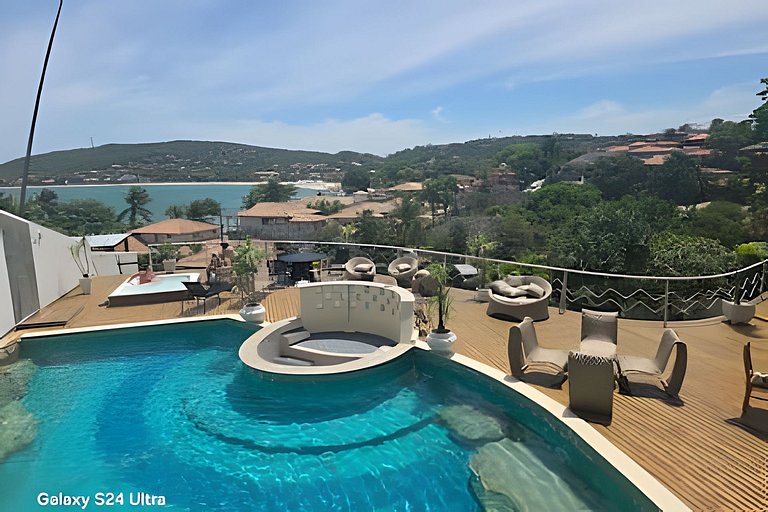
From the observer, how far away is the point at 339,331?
305 inches

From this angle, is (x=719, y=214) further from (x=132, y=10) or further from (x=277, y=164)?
(x=277, y=164)

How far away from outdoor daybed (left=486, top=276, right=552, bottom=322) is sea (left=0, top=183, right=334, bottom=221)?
94605 mm

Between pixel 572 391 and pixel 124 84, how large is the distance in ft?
81.3

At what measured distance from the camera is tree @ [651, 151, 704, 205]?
5403cm

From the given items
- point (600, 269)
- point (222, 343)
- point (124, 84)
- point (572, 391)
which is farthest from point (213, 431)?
point (600, 269)

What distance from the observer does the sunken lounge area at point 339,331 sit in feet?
21.9

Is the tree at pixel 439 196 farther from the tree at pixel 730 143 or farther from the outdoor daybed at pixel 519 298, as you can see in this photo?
the outdoor daybed at pixel 519 298

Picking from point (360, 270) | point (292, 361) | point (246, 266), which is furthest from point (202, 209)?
point (292, 361)

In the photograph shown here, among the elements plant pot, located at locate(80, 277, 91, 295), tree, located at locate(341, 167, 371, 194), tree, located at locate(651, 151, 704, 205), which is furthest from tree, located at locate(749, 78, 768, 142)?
tree, located at locate(341, 167, 371, 194)

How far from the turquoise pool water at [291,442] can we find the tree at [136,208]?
240 feet

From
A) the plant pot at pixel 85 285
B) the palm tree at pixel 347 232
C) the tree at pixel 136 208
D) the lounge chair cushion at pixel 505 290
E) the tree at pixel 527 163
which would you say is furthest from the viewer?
the tree at pixel 527 163

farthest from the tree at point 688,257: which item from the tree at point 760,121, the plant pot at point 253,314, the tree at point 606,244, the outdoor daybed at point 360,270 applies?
the tree at point 760,121

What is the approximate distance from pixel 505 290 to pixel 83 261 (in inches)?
457

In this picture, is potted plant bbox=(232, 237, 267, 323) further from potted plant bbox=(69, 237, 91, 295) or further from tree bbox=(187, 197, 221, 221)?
tree bbox=(187, 197, 221, 221)
